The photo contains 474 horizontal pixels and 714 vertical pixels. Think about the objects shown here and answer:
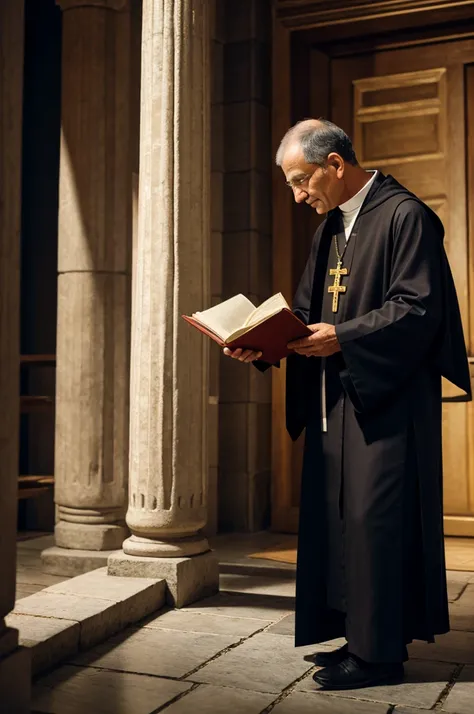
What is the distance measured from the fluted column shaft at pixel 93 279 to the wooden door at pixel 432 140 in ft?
4.59

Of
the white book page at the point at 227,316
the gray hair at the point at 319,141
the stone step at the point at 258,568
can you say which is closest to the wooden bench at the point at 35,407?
the stone step at the point at 258,568

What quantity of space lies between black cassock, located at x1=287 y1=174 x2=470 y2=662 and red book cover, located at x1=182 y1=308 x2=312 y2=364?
161mm

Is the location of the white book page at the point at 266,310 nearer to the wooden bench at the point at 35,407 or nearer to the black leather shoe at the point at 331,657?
the black leather shoe at the point at 331,657

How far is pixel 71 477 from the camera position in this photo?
5543 mm

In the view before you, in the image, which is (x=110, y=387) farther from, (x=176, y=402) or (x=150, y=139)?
(x=150, y=139)

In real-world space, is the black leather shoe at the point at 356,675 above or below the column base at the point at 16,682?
below

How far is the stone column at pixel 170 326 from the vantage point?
4.58 m

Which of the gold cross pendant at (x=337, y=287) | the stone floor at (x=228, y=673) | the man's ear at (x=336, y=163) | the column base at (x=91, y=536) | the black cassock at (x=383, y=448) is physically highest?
the man's ear at (x=336, y=163)

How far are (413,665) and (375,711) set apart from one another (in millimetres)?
589

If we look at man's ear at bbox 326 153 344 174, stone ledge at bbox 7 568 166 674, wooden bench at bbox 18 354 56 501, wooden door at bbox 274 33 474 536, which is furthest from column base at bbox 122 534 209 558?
man's ear at bbox 326 153 344 174

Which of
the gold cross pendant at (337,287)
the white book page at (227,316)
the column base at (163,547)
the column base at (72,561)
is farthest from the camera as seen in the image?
the column base at (72,561)

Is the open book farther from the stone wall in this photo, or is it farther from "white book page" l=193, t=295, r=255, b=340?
the stone wall

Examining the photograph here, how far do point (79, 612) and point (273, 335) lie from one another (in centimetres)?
146

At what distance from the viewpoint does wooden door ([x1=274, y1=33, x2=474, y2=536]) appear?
242 inches
